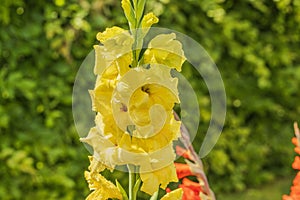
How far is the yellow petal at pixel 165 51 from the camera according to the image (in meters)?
1.11

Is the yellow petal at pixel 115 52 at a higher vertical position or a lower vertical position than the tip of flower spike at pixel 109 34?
lower

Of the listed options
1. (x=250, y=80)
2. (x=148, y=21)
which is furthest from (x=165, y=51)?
(x=250, y=80)

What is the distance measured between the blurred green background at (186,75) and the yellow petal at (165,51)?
2.63 metres

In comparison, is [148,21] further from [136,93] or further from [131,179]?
[131,179]

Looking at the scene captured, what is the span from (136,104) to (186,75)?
3.45m

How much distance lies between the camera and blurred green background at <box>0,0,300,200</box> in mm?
3826

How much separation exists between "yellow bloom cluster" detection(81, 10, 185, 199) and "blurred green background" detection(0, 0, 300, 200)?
8.61ft

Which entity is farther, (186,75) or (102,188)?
(186,75)

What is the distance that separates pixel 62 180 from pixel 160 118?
2.91m

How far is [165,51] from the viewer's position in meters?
1.11

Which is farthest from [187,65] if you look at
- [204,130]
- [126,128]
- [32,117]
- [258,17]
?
[126,128]

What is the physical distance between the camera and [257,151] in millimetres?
5176

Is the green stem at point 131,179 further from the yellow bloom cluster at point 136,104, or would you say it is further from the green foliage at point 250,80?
the green foliage at point 250,80

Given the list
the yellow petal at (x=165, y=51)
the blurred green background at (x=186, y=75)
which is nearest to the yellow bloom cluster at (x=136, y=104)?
the yellow petal at (x=165, y=51)
